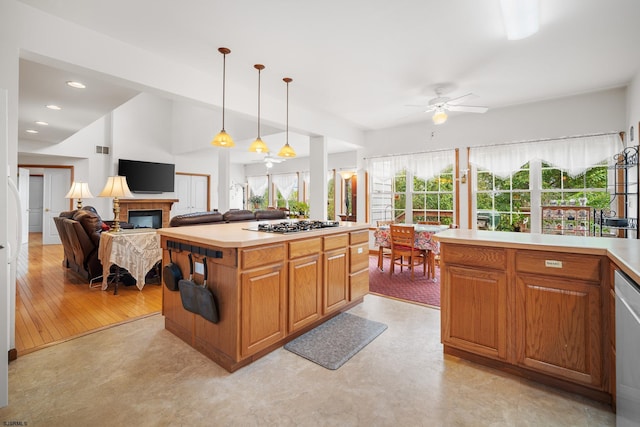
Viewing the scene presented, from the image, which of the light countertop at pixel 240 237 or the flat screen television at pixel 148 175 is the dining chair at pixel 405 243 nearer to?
the light countertop at pixel 240 237

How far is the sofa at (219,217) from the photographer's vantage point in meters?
3.56

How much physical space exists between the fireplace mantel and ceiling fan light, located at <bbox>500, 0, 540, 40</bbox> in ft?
26.6

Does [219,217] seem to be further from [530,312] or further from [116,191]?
[530,312]

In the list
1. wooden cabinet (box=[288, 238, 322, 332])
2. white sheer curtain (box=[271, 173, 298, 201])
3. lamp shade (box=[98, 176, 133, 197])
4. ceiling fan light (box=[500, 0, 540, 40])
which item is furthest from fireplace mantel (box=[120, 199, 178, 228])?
ceiling fan light (box=[500, 0, 540, 40])

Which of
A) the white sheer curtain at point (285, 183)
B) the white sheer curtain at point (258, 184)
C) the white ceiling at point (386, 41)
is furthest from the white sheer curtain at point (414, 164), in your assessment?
the white sheer curtain at point (258, 184)

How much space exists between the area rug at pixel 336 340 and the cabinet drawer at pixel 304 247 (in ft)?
2.38

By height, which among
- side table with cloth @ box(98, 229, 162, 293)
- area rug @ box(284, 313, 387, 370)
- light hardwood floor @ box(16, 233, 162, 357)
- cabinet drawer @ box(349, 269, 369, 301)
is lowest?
area rug @ box(284, 313, 387, 370)

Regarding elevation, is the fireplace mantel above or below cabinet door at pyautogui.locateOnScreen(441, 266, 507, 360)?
above

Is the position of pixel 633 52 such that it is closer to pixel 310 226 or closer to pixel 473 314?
pixel 473 314

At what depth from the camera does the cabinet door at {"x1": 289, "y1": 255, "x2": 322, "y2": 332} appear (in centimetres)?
246

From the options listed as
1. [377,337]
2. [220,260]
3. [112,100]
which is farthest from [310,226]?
[112,100]

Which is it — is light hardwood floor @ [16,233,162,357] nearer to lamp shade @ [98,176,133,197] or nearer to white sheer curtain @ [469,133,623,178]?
lamp shade @ [98,176,133,197]

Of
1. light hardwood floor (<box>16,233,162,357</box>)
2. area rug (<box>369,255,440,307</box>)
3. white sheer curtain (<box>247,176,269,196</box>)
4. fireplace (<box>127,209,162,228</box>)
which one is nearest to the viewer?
light hardwood floor (<box>16,233,162,357</box>)

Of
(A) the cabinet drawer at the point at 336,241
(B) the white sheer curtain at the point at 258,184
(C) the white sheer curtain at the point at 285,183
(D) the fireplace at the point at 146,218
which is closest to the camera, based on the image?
(A) the cabinet drawer at the point at 336,241
